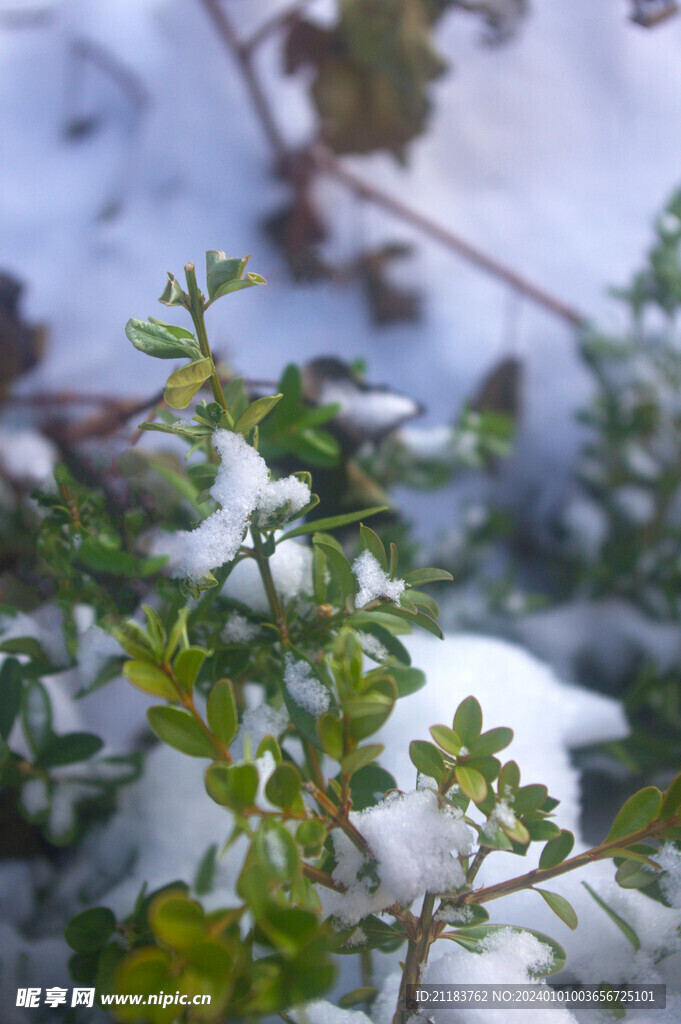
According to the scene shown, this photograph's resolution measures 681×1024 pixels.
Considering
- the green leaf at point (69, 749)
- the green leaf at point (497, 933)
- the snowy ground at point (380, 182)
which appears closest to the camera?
the green leaf at point (497, 933)

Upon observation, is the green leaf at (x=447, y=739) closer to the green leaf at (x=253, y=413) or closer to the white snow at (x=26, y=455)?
the green leaf at (x=253, y=413)

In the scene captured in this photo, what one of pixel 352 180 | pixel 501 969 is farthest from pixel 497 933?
pixel 352 180

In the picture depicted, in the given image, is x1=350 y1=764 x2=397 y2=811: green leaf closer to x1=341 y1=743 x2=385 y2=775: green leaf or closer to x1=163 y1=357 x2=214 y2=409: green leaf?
Answer: x1=341 y1=743 x2=385 y2=775: green leaf

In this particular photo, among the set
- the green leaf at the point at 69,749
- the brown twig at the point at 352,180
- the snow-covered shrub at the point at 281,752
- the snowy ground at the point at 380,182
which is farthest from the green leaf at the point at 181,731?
the brown twig at the point at 352,180

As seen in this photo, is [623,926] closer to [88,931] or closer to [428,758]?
[428,758]

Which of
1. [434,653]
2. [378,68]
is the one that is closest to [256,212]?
[378,68]

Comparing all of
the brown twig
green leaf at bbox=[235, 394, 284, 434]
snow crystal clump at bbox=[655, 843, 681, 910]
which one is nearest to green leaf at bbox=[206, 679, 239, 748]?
green leaf at bbox=[235, 394, 284, 434]

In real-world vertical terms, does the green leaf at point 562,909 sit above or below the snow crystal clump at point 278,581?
below
